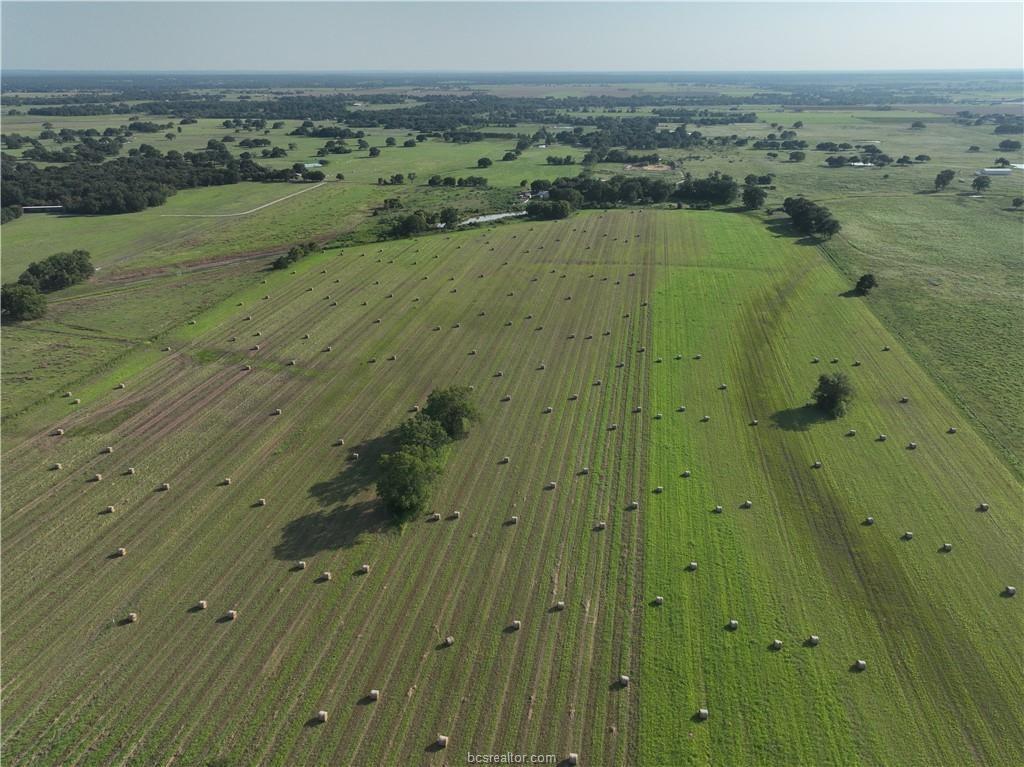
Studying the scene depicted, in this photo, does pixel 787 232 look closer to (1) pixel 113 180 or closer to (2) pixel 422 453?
(2) pixel 422 453

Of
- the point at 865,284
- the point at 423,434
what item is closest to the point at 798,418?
the point at 423,434

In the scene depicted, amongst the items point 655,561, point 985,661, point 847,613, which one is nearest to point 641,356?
point 655,561

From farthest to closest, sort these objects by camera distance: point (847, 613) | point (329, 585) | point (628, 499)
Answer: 1. point (628, 499)
2. point (329, 585)
3. point (847, 613)

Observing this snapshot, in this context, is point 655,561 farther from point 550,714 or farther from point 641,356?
point 641,356

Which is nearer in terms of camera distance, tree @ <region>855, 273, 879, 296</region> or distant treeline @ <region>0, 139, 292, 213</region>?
tree @ <region>855, 273, 879, 296</region>

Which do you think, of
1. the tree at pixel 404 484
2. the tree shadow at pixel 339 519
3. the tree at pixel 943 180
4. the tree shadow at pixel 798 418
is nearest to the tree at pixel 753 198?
the tree at pixel 943 180

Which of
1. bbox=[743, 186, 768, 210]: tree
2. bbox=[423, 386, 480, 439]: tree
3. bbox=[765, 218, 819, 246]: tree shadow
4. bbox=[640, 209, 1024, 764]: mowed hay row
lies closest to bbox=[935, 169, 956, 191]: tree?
bbox=[743, 186, 768, 210]: tree

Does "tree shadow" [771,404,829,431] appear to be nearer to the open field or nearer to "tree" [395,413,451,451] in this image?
the open field

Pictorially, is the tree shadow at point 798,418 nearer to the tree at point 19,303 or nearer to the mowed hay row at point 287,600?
the mowed hay row at point 287,600
